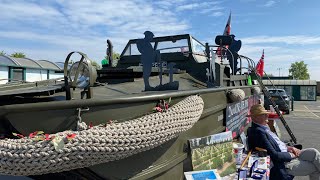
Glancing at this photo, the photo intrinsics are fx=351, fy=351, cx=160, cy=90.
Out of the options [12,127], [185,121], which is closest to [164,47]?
[185,121]

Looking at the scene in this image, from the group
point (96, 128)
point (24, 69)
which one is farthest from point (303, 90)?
point (96, 128)

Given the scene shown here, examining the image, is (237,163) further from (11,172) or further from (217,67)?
(11,172)

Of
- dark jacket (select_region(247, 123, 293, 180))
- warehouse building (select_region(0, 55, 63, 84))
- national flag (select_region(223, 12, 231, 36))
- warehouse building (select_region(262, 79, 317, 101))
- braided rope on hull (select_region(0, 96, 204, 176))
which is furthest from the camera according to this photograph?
warehouse building (select_region(262, 79, 317, 101))

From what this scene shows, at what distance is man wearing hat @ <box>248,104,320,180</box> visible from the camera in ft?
14.1

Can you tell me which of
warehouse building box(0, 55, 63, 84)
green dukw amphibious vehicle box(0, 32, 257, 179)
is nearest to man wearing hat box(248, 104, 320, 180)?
green dukw amphibious vehicle box(0, 32, 257, 179)

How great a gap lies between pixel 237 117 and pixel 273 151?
1.34 metres

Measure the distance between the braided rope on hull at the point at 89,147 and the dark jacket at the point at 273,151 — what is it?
1922 millimetres

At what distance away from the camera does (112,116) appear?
260 cm

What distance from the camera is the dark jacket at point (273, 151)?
168 inches

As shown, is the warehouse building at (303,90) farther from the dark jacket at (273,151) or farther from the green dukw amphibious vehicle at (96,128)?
the green dukw amphibious vehicle at (96,128)

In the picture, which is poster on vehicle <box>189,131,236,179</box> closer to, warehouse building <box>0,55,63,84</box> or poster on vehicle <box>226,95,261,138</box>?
poster on vehicle <box>226,95,261,138</box>

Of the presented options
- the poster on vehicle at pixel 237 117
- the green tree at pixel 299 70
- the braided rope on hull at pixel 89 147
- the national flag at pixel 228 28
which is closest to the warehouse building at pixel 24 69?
the national flag at pixel 228 28

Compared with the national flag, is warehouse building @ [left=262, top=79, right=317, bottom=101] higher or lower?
lower

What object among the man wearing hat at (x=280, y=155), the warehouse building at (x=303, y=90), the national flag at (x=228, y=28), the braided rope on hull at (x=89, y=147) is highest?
the national flag at (x=228, y=28)
